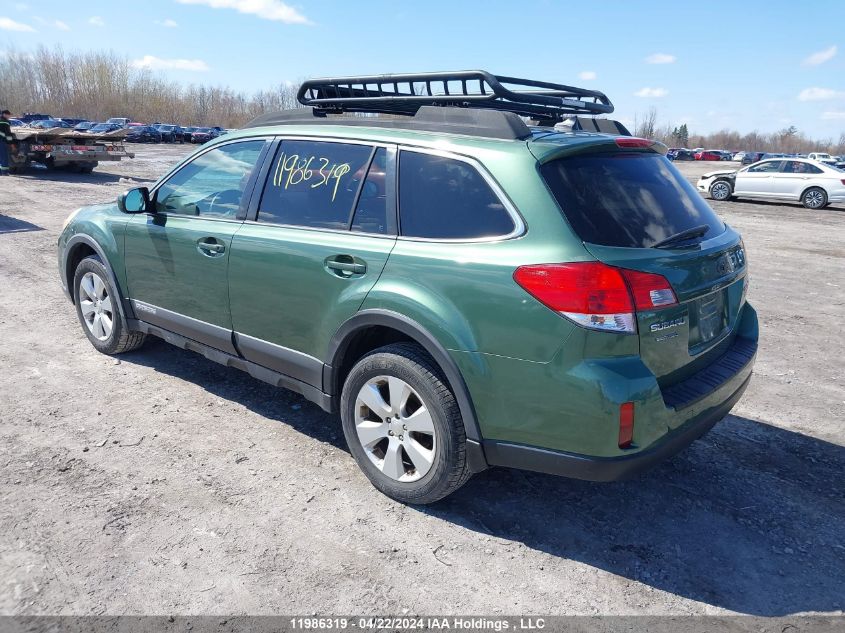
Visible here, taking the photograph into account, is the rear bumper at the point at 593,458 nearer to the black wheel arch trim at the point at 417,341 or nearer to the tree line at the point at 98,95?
the black wheel arch trim at the point at 417,341

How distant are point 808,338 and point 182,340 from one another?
5.74 m

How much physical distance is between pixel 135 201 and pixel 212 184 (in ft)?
2.14

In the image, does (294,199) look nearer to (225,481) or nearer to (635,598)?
(225,481)

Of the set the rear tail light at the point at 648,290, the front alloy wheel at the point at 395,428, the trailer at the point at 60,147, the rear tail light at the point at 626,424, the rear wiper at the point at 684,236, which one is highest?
the trailer at the point at 60,147

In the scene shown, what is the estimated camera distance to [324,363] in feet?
11.4

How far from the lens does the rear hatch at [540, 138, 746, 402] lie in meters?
2.68

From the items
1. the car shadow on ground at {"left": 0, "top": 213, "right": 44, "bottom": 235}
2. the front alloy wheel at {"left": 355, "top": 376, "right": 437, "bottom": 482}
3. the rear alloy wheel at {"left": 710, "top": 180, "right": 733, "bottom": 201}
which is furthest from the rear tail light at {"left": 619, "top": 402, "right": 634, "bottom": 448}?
the rear alloy wheel at {"left": 710, "top": 180, "right": 733, "bottom": 201}

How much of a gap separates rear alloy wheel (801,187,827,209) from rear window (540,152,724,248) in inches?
791

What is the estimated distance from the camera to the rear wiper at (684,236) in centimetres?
282

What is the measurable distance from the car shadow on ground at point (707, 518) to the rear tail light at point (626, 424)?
0.66m

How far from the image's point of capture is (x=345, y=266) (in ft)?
10.7

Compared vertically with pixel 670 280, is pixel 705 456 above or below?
below

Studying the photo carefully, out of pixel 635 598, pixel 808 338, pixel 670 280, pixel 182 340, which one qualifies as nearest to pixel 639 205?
pixel 670 280

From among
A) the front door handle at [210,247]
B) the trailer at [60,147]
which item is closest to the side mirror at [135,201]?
the front door handle at [210,247]
